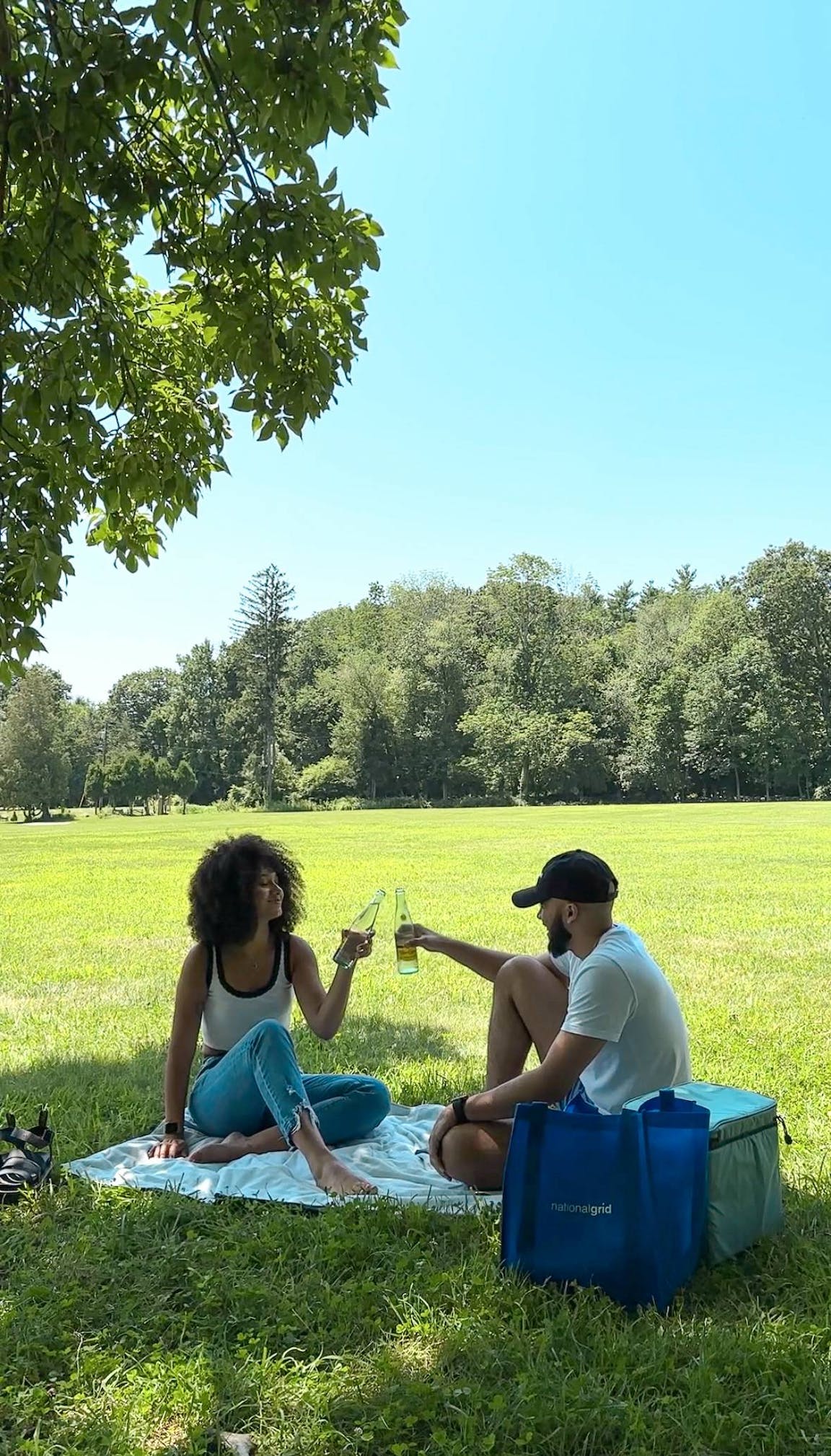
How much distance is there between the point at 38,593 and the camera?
12.5ft

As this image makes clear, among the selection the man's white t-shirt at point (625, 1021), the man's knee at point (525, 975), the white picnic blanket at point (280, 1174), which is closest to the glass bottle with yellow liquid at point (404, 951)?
the man's knee at point (525, 975)

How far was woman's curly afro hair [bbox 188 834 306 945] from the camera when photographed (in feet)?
14.2

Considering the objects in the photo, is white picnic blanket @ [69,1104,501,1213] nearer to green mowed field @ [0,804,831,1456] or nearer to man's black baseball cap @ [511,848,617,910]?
green mowed field @ [0,804,831,1456]

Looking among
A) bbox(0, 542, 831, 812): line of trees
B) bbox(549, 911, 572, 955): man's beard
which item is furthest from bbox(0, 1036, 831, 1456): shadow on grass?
bbox(0, 542, 831, 812): line of trees

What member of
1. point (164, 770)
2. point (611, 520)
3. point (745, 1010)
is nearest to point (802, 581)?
point (611, 520)

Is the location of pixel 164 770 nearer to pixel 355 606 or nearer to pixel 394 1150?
pixel 355 606

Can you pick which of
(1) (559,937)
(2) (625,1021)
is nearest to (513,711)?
(1) (559,937)

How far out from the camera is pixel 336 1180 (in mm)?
3824

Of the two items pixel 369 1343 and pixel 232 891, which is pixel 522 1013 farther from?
pixel 369 1343

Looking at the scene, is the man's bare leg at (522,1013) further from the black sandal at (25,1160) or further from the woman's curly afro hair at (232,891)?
the black sandal at (25,1160)

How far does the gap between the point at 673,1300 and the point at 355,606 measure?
90.4 meters

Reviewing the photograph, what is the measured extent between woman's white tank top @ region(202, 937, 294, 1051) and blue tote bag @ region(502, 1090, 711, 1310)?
5.54 feet

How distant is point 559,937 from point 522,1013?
0.53 m

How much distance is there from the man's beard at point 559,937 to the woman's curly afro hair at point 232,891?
1.33 meters
